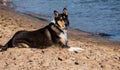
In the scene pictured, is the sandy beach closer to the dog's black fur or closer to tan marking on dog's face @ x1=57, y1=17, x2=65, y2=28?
the dog's black fur

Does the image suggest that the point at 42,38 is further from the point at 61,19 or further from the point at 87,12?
the point at 87,12

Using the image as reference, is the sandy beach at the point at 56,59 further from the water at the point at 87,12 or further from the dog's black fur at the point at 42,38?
the water at the point at 87,12

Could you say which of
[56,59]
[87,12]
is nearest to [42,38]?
[56,59]

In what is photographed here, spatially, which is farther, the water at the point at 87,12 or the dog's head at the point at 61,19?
the water at the point at 87,12

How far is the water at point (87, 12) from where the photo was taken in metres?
18.2

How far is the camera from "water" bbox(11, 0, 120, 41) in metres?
18.2

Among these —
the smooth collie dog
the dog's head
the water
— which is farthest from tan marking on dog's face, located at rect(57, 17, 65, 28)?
the water

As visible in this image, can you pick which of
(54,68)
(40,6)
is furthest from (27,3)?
(54,68)

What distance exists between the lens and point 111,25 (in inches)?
727

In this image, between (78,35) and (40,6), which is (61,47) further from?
(40,6)

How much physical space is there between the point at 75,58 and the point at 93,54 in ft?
2.50

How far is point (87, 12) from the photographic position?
903 inches

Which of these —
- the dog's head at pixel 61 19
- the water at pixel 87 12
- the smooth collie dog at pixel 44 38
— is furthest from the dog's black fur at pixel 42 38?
the water at pixel 87 12

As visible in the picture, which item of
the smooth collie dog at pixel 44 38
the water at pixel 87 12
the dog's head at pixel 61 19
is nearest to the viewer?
the dog's head at pixel 61 19
